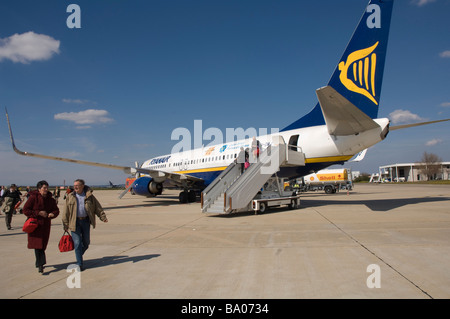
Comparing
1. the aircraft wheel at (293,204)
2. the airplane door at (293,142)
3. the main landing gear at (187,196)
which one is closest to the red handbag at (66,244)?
the aircraft wheel at (293,204)

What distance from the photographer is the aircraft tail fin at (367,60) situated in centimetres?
1273

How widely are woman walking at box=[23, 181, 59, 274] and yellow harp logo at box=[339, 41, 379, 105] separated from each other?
1267 cm

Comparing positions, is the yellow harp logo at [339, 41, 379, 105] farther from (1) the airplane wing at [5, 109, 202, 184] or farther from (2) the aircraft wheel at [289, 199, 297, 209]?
(1) the airplane wing at [5, 109, 202, 184]

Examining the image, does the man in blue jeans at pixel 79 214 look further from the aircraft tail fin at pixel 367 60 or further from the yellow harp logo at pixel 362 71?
the yellow harp logo at pixel 362 71

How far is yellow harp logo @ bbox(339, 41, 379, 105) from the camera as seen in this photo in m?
13.1

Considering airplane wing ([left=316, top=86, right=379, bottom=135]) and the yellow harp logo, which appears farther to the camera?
the yellow harp logo

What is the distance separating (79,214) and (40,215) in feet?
2.05

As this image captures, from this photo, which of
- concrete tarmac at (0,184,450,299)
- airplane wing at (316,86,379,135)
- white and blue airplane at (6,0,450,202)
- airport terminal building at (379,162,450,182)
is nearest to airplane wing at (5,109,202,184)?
white and blue airplane at (6,0,450,202)

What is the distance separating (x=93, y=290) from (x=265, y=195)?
10.9 metres

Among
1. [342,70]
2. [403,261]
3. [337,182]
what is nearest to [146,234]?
[403,261]

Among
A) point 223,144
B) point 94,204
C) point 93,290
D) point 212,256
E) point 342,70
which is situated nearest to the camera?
point 93,290

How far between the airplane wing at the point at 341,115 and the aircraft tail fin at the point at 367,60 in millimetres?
1101

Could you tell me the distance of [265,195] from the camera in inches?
568

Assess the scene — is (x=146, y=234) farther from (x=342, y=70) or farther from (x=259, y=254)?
(x=342, y=70)
